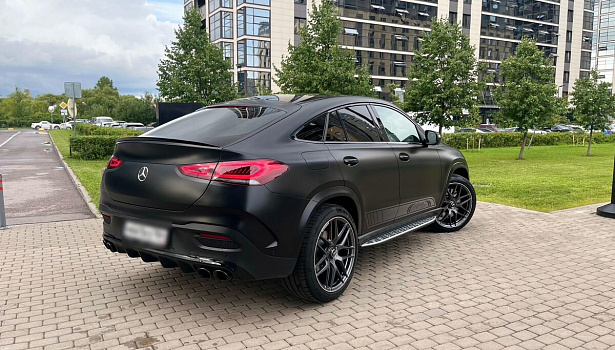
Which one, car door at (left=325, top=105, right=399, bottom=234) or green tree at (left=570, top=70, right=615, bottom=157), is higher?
green tree at (left=570, top=70, right=615, bottom=157)

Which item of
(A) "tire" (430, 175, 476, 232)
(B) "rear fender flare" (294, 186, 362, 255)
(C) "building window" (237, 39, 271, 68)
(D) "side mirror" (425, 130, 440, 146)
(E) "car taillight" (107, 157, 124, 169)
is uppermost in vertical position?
(C) "building window" (237, 39, 271, 68)

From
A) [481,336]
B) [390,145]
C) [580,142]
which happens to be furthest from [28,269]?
[580,142]

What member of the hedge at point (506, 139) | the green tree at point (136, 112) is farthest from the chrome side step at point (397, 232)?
the green tree at point (136, 112)

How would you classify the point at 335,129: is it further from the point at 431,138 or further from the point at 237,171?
the point at 431,138

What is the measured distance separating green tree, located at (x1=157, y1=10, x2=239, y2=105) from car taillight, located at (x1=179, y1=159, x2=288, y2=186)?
18292 millimetres

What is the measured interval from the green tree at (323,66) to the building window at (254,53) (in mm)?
30424

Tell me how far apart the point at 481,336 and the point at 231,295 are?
210cm

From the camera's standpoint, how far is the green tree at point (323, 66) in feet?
55.4

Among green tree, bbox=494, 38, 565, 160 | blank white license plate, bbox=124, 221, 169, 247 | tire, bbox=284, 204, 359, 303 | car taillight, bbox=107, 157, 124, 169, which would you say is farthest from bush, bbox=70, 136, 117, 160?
green tree, bbox=494, 38, 565, 160

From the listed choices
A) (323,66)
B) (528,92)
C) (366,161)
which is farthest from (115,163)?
(528,92)

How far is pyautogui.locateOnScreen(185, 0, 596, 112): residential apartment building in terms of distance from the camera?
1900 inches

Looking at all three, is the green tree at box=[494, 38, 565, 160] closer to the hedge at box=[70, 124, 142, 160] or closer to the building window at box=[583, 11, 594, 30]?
the hedge at box=[70, 124, 142, 160]

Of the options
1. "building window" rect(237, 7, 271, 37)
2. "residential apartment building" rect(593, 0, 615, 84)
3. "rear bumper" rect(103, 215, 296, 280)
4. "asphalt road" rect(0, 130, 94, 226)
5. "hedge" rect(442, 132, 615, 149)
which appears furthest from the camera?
"residential apartment building" rect(593, 0, 615, 84)

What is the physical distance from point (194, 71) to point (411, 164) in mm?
17798
